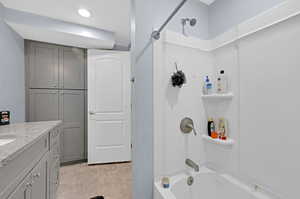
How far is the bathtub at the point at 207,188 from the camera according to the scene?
1124 millimetres

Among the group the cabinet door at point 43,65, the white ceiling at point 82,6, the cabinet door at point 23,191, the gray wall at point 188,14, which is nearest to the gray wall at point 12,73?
the cabinet door at point 43,65

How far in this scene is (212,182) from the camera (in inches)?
56.6

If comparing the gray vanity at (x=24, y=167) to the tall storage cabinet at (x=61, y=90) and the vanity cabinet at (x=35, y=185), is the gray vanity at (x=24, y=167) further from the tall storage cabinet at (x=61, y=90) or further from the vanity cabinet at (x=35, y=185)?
the tall storage cabinet at (x=61, y=90)

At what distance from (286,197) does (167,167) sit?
35.6 inches

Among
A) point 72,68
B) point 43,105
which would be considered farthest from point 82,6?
point 43,105

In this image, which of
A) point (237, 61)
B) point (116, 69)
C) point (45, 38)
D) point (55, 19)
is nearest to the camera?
point (237, 61)

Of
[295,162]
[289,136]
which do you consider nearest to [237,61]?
[289,136]

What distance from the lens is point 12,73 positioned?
1.94 m

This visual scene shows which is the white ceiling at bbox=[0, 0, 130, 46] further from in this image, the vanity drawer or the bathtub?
the bathtub

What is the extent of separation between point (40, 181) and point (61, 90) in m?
1.87

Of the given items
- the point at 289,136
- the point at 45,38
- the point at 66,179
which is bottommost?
the point at 66,179

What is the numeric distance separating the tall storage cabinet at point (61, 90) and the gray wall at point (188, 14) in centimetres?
200

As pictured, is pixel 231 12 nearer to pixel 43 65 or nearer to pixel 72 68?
pixel 72 68

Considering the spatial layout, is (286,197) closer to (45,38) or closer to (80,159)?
(80,159)
